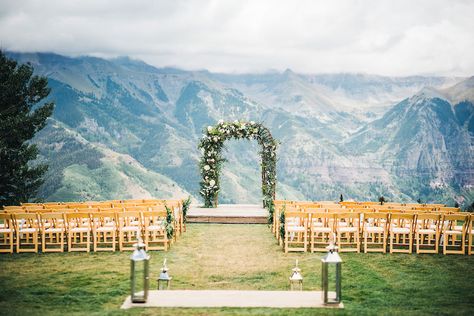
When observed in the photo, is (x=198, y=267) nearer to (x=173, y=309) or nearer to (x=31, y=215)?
(x=173, y=309)

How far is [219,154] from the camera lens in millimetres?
21359

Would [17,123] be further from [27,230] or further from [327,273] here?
[327,273]

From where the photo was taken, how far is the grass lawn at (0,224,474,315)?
783cm

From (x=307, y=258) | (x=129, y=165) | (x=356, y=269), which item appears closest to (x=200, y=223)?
(x=307, y=258)

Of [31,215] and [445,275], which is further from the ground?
[31,215]

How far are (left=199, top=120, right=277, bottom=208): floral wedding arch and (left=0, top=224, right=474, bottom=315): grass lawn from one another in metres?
7.56

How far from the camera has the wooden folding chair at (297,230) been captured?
1205 cm

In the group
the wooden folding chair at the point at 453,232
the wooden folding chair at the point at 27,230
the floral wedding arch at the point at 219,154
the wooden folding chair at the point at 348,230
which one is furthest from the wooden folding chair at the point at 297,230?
the floral wedding arch at the point at 219,154

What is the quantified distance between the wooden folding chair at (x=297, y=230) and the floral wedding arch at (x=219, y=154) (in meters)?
6.46

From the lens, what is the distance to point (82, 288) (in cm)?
889

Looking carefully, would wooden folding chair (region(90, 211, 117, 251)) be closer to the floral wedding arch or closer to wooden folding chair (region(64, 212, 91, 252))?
wooden folding chair (region(64, 212, 91, 252))

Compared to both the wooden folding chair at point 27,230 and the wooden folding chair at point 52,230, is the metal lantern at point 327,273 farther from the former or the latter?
the wooden folding chair at point 27,230

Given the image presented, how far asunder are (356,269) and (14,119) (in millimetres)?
25549

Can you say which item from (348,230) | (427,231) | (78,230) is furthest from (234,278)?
(427,231)
